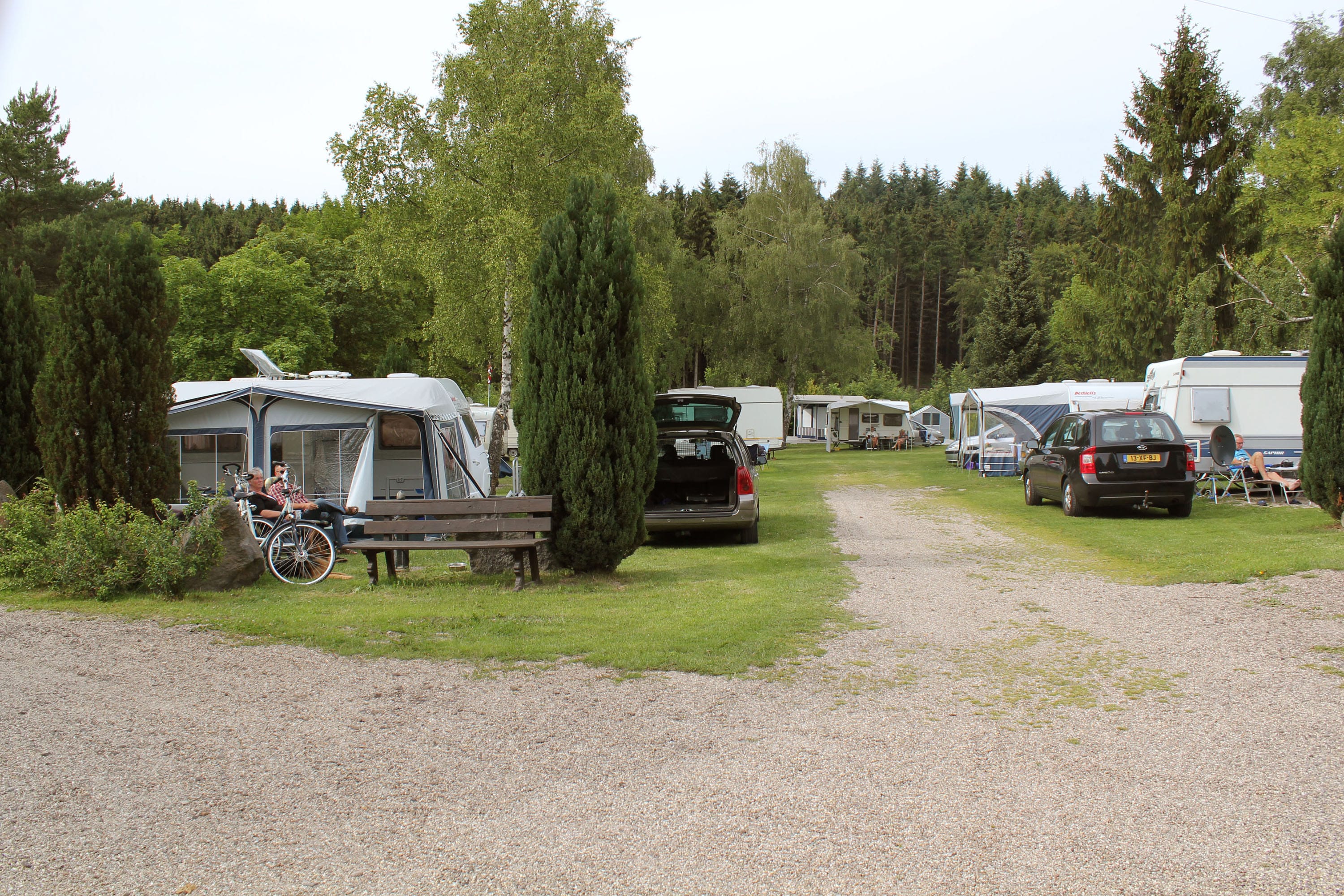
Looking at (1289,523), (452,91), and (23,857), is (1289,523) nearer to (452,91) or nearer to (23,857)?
(23,857)

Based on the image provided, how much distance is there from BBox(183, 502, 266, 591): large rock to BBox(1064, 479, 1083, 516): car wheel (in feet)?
34.8

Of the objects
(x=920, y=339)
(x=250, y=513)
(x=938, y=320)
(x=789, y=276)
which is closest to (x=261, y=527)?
(x=250, y=513)

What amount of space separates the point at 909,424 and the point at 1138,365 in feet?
38.9

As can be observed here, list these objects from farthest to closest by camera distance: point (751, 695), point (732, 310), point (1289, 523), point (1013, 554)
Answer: point (732, 310) < point (1289, 523) < point (1013, 554) < point (751, 695)

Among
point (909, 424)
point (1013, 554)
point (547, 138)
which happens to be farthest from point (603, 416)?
point (909, 424)

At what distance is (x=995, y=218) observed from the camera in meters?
82.4

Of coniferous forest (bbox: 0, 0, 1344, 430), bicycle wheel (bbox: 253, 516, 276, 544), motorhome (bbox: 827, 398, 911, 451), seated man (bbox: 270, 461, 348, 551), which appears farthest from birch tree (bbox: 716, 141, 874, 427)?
bicycle wheel (bbox: 253, 516, 276, 544)

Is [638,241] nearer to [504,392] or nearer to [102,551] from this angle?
[504,392]

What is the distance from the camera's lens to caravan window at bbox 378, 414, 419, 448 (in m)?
13.0

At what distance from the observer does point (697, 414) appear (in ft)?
45.5

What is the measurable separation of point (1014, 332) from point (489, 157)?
4205 centimetres

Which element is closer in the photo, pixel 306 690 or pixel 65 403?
pixel 306 690

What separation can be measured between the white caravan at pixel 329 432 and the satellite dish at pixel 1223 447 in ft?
38.1

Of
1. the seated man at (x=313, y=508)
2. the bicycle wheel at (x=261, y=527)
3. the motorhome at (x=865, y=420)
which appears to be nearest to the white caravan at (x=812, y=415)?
the motorhome at (x=865, y=420)
